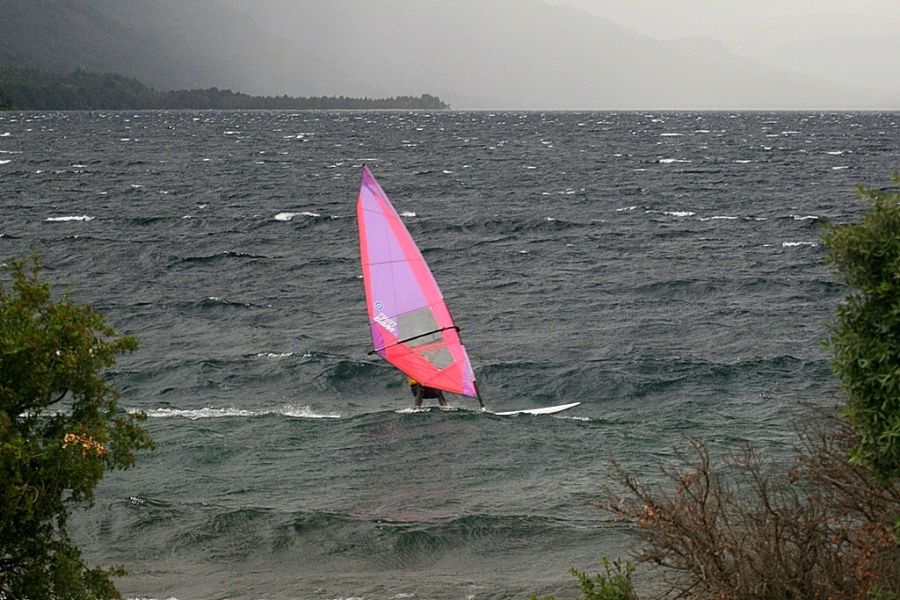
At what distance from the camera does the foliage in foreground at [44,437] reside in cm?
1172

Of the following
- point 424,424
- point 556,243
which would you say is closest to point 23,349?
point 424,424

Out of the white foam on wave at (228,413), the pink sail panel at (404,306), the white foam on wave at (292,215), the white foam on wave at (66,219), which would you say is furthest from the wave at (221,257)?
the white foam on wave at (228,413)

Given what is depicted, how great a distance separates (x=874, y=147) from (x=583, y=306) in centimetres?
8771

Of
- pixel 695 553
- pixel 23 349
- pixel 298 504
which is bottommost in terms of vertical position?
pixel 298 504

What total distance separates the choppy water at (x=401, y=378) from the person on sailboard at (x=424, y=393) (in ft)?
2.22

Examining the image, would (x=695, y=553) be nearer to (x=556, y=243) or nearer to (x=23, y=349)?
→ (x=23, y=349)

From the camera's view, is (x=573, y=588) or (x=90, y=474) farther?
(x=573, y=588)

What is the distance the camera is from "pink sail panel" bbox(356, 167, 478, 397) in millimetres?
29766

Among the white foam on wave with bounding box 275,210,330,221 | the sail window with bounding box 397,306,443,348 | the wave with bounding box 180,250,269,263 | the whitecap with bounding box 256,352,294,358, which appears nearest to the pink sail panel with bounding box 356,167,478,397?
the sail window with bounding box 397,306,443,348

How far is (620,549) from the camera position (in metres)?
19.8

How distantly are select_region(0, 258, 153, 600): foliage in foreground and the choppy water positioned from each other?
5.43 meters

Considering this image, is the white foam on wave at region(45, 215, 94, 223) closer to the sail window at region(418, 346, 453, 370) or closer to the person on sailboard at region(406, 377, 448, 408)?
the sail window at region(418, 346, 453, 370)

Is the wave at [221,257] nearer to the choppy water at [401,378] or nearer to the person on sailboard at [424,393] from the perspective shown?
the choppy water at [401,378]

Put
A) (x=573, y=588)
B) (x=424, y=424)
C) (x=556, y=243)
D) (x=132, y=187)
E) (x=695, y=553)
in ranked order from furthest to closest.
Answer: (x=132, y=187), (x=556, y=243), (x=424, y=424), (x=573, y=588), (x=695, y=553)
